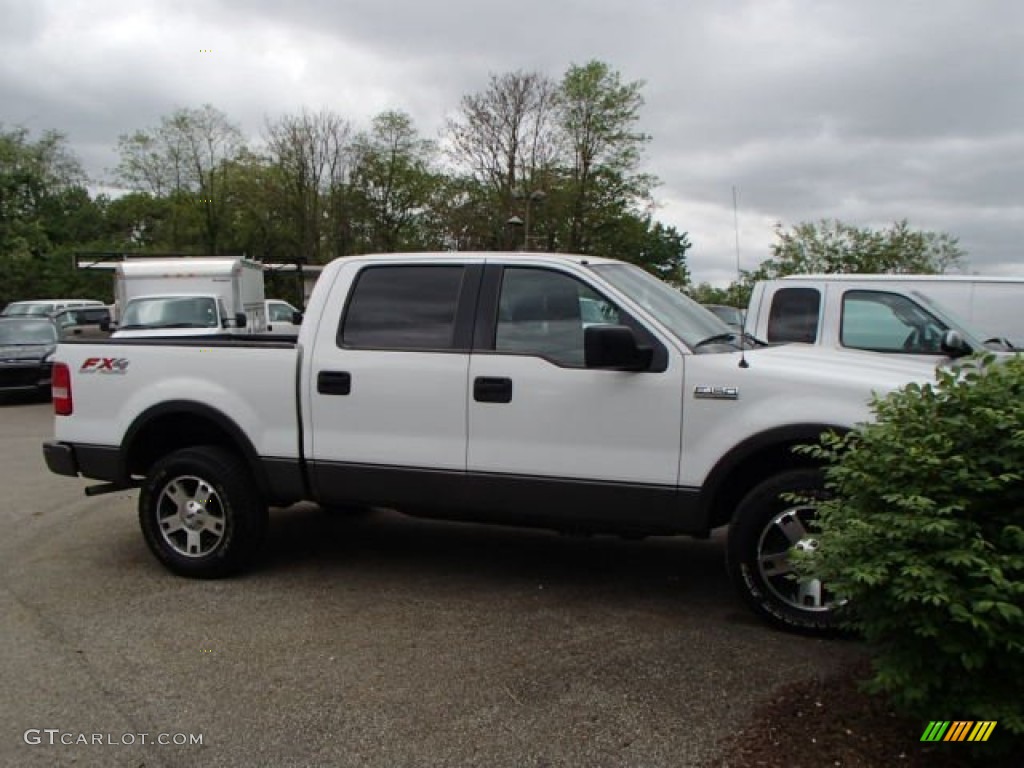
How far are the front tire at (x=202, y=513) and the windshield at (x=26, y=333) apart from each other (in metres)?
12.8

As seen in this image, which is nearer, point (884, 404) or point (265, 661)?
point (884, 404)

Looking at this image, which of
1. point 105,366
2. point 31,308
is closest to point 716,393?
point 105,366

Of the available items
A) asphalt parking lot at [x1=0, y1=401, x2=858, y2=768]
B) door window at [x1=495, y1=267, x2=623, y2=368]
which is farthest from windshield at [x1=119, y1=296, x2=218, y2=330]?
door window at [x1=495, y1=267, x2=623, y2=368]

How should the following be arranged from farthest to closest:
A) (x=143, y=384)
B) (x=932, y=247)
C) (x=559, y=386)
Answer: (x=932, y=247), (x=143, y=384), (x=559, y=386)

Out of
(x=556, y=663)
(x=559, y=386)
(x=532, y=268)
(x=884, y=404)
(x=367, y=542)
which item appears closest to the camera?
(x=884, y=404)

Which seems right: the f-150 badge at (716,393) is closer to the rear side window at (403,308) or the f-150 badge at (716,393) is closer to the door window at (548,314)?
the door window at (548,314)

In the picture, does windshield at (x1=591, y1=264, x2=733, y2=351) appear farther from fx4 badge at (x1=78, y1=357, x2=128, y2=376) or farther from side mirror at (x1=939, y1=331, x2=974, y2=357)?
fx4 badge at (x1=78, y1=357, x2=128, y2=376)

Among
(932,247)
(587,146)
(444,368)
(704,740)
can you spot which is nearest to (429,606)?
(444,368)

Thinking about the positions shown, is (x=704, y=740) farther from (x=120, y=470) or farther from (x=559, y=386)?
(x=120, y=470)

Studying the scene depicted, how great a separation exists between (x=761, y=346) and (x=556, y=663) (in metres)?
2.15

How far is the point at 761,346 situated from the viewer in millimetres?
4793

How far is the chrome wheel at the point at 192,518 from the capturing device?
5.10 metres

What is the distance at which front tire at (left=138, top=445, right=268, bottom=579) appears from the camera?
503 centimetres

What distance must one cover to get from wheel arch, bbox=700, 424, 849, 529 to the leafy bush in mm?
1034
